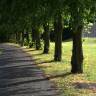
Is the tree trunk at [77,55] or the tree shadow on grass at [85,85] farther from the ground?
the tree trunk at [77,55]

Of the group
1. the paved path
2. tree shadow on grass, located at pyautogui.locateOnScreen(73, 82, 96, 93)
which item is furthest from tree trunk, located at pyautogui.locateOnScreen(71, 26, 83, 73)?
tree shadow on grass, located at pyautogui.locateOnScreen(73, 82, 96, 93)

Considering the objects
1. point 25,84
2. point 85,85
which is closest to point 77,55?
point 85,85

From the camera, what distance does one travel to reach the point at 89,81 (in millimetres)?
20516

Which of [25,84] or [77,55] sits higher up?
[77,55]

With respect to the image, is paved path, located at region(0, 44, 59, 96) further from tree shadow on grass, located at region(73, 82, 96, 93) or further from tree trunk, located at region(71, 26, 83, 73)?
tree trunk, located at region(71, 26, 83, 73)

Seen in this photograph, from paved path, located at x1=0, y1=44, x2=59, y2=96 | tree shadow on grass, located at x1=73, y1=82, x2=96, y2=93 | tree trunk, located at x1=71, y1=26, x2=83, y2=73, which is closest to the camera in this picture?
paved path, located at x1=0, y1=44, x2=59, y2=96

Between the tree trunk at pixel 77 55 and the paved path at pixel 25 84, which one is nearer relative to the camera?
the paved path at pixel 25 84

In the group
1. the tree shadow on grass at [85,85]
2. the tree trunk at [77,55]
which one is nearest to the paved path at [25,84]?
the tree shadow on grass at [85,85]

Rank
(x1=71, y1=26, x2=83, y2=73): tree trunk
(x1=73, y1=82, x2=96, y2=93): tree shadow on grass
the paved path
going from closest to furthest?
the paved path
(x1=73, y1=82, x2=96, y2=93): tree shadow on grass
(x1=71, y1=26, x2=83, y2=73): tree trunk

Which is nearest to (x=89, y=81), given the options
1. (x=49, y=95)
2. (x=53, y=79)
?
(x=53, y=79)

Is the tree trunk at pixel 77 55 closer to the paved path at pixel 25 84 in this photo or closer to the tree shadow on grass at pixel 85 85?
the paved path at pixel 25 84

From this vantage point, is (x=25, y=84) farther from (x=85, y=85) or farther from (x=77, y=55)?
(x=77, y=55)

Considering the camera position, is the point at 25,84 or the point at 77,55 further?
the point at 77,55

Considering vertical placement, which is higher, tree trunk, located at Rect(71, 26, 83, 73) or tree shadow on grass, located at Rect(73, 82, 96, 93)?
tree trunk, located at Rect(71, 26, 83, 73)
